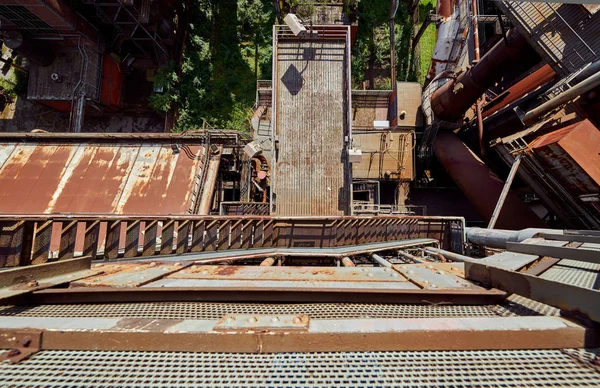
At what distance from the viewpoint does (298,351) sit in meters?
1.49

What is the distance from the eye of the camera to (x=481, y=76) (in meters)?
12.9

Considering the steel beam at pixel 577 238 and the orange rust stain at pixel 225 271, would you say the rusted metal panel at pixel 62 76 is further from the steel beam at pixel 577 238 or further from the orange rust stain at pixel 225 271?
the steel beam at pixel 577 238

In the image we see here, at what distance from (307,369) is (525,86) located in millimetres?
18271

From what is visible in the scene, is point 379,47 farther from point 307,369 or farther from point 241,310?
point 307,369

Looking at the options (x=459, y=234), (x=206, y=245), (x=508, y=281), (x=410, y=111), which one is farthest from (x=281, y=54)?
(x=508, y=281)

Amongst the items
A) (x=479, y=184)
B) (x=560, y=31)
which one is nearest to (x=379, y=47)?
(x=560, y=31)

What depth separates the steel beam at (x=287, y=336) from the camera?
1479 millimetres

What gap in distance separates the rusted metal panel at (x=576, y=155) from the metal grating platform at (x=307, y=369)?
971cm

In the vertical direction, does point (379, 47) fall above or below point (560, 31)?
above

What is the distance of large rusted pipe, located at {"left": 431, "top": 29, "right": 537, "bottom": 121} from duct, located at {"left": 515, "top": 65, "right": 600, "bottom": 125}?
149 inches

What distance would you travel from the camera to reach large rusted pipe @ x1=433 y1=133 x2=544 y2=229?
10.8 metres

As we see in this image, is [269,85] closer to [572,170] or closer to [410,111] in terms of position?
[410,111]

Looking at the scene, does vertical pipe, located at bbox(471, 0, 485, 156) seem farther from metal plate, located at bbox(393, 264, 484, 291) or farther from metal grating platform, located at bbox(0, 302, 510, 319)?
metal grating platform, located at bbox(0, 302, 510, 319)

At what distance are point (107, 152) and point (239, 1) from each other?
1753 centimetres
